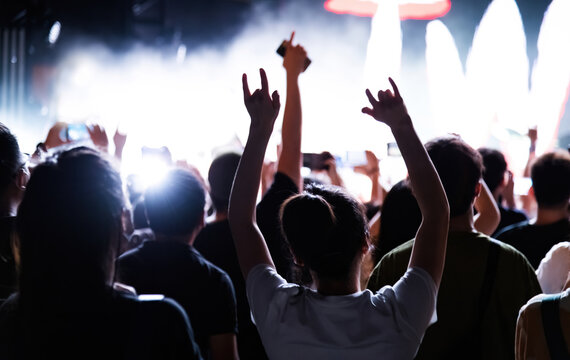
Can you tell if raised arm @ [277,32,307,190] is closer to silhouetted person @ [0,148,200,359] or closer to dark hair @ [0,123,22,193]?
dark hair @ [0,123,22,193]

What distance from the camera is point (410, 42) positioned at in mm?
10711

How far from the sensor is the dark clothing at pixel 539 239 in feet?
7.84

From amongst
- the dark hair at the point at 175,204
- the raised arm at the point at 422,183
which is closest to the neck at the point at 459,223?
the raised arm at the point at 422,183

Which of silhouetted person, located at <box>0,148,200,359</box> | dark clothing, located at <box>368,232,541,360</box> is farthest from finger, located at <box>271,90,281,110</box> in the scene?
dark clothing, located at <box>368,232,541,360</box>

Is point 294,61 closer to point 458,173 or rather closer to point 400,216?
point 400,216

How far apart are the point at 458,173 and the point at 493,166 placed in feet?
4.59

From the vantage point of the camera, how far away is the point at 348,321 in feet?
3.99

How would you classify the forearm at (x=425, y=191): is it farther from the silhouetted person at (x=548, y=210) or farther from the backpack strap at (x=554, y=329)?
the silhouetted person at (x=548, y=210)

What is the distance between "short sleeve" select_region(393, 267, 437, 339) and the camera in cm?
121

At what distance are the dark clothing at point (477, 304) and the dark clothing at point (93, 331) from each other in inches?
29.1

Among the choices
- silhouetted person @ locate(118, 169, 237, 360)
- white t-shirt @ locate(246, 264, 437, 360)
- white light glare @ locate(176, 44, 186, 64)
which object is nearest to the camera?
white t-shirt @ locate(246, 264, 437, 360)

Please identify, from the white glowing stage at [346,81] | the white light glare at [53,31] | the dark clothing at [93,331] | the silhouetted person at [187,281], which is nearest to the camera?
the dark clothing at [93,331]

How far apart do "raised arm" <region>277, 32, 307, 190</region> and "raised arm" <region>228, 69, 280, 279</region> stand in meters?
0.68

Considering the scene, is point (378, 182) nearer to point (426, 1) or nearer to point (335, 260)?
point (335, 260)
